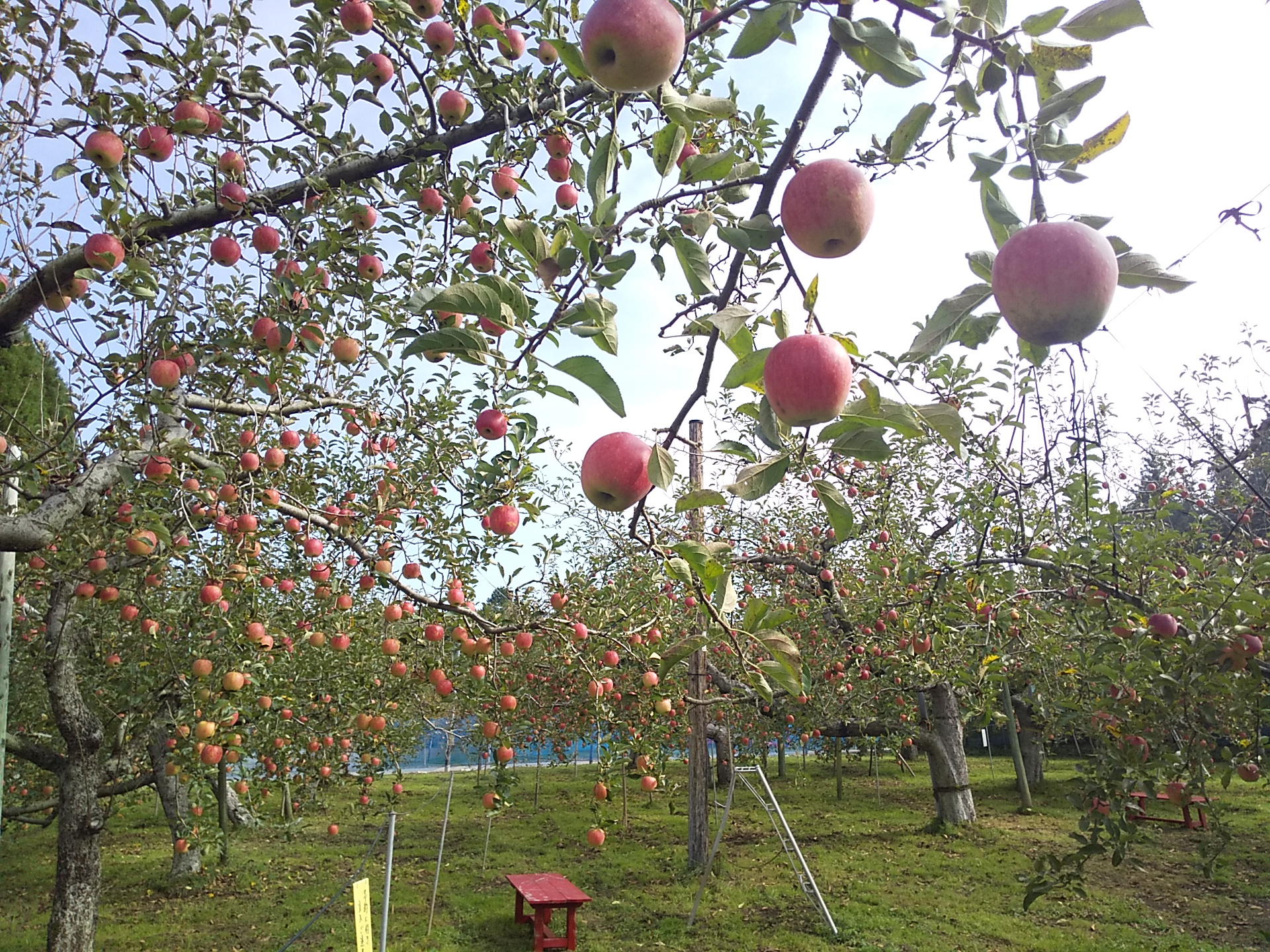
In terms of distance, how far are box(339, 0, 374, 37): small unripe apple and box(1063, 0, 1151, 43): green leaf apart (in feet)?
7.66

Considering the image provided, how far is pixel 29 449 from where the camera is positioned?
433 centimetres

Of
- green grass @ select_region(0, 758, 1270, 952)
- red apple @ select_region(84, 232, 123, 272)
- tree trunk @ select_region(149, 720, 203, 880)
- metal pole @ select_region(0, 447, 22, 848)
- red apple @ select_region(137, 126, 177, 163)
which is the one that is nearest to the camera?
red apple @ select_region(84, 232, 123, 272)

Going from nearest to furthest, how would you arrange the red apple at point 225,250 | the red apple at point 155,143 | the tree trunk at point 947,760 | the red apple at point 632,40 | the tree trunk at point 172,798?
the red apple at point 632,40
the red apple at point 155,143
the red apple at point 225,250
the tree trunk at point 172,798
the tree trunk at point 947,760

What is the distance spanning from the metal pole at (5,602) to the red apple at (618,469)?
384 cm

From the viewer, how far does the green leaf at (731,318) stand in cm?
113

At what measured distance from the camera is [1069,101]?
982 millimetres

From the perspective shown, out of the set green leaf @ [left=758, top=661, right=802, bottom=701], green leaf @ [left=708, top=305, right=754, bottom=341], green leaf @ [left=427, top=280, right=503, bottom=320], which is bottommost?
green leaf @ [left=758, top=661, right=802, bottom=701]

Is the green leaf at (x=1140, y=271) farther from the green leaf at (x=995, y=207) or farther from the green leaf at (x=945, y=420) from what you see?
the green leaf at (x=945, y=420)

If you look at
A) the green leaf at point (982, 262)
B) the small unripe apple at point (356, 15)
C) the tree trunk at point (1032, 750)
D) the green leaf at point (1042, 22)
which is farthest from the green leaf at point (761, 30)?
the tree trunk at point (1032, 750)

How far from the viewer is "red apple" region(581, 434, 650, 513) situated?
4.76ft

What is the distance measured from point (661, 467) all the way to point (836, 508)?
261 millimetres

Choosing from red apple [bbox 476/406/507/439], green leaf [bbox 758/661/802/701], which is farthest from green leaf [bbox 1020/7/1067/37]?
red apple [bbox 476/406/507/439]

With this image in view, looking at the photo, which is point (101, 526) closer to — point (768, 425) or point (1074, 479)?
point (768, 425)

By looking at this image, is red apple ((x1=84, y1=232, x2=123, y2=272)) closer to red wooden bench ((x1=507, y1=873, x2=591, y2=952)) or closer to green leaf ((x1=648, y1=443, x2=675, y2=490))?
green leaf ((x1=648, y1=443, x2=675, y2=490))
